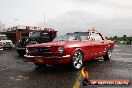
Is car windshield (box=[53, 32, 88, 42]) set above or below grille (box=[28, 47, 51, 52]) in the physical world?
above

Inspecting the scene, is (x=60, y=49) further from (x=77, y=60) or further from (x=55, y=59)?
(x=77, y=60)

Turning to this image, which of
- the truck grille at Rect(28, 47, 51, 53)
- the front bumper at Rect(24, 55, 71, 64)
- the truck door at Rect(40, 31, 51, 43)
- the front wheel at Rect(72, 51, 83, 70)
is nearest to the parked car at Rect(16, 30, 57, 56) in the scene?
the truck door at Rect(40, 31, 51, 43)

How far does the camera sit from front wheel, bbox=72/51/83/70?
9.31m

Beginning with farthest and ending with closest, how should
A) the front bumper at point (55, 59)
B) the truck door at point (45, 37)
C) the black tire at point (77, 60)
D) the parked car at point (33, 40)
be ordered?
the truck door at point (45, 37) < the parked car at point (33, 40) < the black tire at point (77, 60) < the front bumper at point (55, 59)

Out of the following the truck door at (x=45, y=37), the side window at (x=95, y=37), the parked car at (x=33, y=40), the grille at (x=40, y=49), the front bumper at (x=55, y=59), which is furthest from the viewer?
the truck door at (x=45, y=37)

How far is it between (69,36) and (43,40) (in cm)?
623

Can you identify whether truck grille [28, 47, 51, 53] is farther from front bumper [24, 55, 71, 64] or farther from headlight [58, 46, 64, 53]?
headlight [58, 46, 64, 53]

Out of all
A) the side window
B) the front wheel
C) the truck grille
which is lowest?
the front wheel

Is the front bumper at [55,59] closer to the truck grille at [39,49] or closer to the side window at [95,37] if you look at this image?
the truck grille at [39,49]

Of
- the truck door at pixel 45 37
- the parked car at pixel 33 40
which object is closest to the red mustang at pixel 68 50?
the parked car at pixel 33 40

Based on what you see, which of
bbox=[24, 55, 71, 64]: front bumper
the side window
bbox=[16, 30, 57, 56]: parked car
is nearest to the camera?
bbox=[24, 55, 71, 64]: front bumper

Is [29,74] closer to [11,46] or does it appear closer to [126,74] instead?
[126,74]

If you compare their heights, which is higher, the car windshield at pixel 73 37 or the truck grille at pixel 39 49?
the car windshield at pixel 73 37

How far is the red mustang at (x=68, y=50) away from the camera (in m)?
8.90
